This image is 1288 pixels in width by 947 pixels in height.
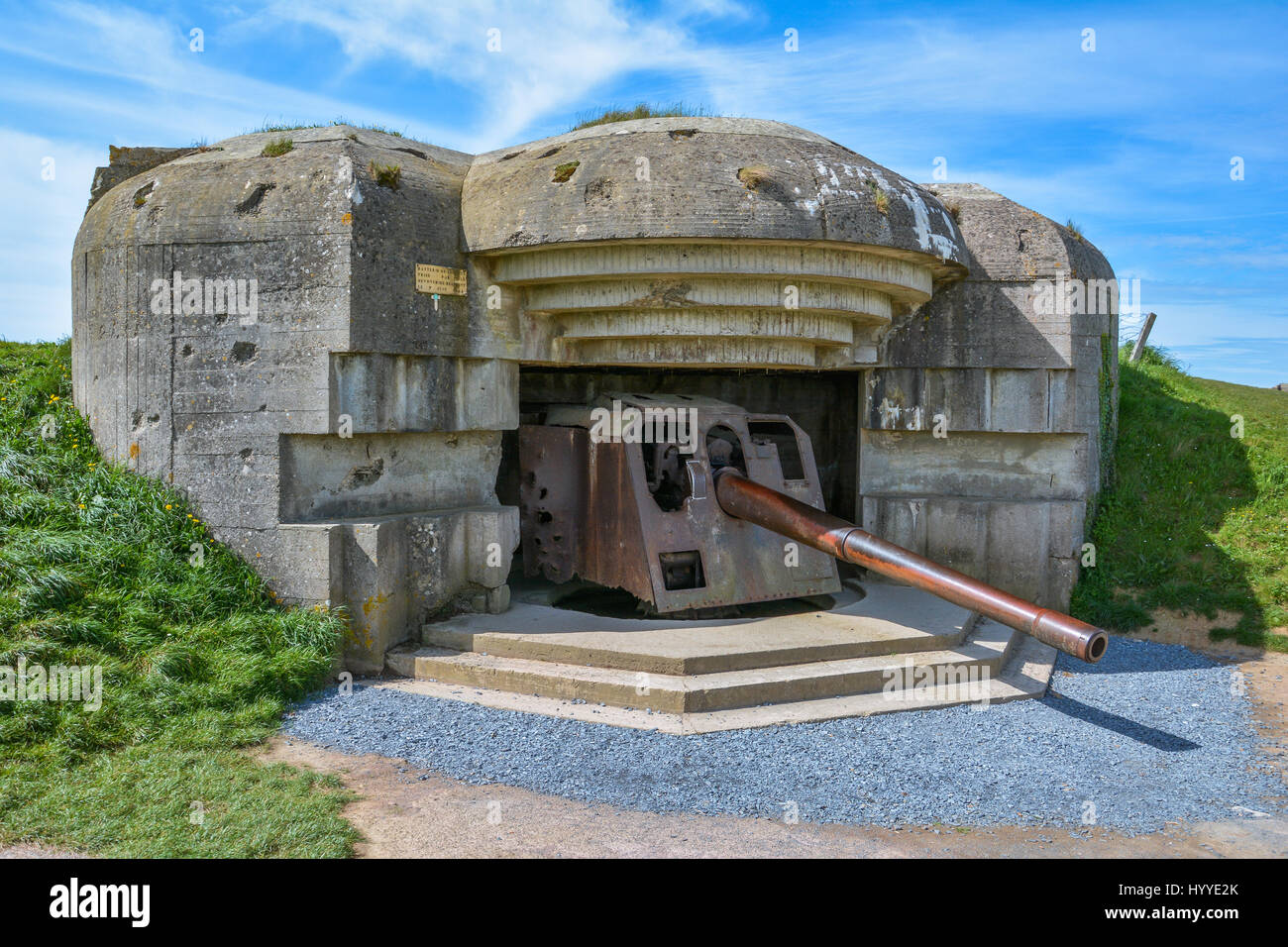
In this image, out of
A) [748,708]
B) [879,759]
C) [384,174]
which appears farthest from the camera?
[384,174]

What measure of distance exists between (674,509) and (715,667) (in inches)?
64.1

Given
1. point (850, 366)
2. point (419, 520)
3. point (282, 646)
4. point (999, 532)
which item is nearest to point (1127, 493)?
point (999, 532)

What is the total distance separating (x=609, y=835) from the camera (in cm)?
389

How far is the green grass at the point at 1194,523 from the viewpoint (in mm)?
7746

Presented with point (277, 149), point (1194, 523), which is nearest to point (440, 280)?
point (277, 149)

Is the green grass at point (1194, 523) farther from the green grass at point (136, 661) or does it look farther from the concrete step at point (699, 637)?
the green grass at point (136, 661)

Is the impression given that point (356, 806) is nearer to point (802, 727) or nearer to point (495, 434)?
point (802, 727)

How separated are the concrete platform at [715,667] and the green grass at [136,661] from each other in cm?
96

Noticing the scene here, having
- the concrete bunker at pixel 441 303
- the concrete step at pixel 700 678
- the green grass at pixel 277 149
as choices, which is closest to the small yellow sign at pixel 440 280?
the concrete bunker at pixel 441 303

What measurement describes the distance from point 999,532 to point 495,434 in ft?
13.9

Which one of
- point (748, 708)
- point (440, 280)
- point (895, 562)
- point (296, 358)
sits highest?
point (440, 280)

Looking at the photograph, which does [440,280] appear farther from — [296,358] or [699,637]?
[699,637]

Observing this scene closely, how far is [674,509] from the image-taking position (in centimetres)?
Result: 693

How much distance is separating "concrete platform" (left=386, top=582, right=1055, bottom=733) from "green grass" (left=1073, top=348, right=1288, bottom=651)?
75.6 inches
